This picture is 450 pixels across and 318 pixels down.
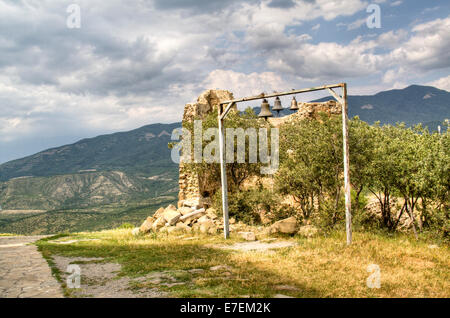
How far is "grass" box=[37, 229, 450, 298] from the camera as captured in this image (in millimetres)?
8242

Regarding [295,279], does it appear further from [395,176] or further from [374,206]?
[374,206]

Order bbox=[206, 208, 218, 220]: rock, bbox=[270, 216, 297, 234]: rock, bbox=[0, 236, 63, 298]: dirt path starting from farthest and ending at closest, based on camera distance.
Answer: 1. bbox=[206, 208, 218, 220]: rock
2. bbox=[270, 216, 297, 234]: rock
3. bbox=[0, 236, 63, 298]: dirt path

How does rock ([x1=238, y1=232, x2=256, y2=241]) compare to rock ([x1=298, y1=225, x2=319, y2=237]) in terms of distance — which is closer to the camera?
rock ([x1=298, y1=225, x2=319, y2=237])

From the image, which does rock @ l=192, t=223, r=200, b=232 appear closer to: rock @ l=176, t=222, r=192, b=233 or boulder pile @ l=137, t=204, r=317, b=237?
boulder pile @ l=137, t=204, r=317, b=237

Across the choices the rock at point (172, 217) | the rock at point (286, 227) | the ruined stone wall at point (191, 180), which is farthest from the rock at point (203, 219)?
the rock at point (286, 227)

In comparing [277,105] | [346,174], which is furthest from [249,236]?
[277,105]

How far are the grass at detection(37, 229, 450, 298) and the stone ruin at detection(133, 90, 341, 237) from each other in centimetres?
322

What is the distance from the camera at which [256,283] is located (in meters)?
8.77

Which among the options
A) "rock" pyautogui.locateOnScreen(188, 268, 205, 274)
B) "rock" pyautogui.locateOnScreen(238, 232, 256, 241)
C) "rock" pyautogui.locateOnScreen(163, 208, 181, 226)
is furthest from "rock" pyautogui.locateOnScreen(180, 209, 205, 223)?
"rock" pyautogui.locateOnScreen(188, 268, 205, 274)

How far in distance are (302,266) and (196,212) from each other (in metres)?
13.4

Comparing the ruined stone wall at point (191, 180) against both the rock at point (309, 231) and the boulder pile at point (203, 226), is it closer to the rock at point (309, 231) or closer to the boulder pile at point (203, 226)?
the boulder pile at point (203, 226)

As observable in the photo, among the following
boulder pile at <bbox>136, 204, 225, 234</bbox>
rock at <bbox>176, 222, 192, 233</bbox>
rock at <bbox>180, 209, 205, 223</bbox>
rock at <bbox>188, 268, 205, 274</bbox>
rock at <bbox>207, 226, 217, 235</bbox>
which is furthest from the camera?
rock at <bbox>180, 209, 205, 223</bbox>

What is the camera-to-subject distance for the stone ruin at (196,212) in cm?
1958
